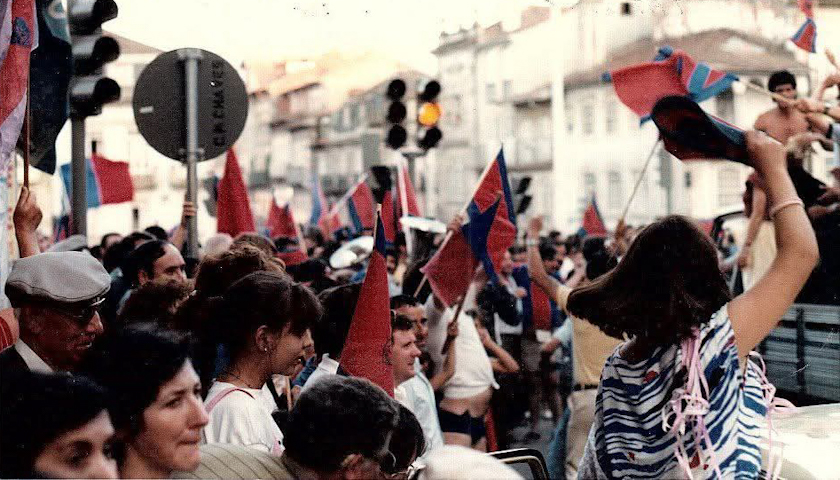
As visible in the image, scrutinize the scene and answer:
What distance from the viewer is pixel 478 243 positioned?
8.61 meters

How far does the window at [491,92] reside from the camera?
6481 centimetres

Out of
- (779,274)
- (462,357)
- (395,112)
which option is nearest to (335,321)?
(779,274)

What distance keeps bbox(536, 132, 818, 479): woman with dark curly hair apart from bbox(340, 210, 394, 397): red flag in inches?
44.4

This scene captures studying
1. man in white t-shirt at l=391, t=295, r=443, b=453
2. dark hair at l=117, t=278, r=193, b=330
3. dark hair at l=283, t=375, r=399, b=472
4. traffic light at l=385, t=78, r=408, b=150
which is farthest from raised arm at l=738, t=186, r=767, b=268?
dark hair at l=283, t=375, r=399, b=472

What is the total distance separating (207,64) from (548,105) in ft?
199

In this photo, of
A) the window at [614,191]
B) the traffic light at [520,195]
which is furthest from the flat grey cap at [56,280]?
the window at [614,191]

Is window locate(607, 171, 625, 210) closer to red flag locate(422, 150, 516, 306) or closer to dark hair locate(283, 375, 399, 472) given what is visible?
red flag locate(422, 150, 516, 306)

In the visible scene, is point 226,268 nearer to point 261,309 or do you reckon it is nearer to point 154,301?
point 154,301

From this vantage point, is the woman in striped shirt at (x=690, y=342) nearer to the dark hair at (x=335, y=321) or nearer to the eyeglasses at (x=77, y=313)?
the eyeglasses at (x=77, y=313)

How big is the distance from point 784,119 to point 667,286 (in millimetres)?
6969

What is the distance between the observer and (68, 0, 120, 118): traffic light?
782cm

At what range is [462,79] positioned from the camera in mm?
62656

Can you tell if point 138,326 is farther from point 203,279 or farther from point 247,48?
point 247,48

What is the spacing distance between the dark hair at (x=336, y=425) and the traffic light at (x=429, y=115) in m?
12.1
